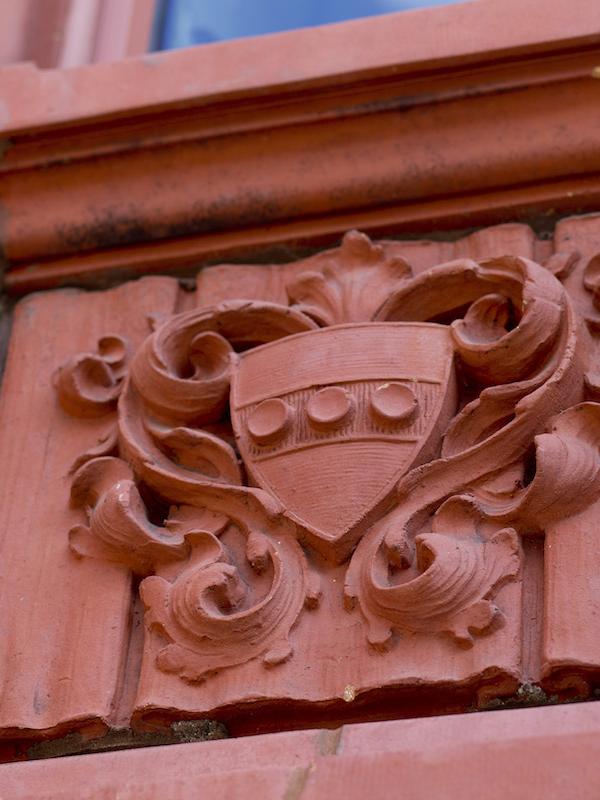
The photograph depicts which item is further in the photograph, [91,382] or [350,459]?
[91,382]

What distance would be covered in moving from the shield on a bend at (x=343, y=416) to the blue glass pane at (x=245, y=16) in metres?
0.94

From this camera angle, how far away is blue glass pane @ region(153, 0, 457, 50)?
102 inches

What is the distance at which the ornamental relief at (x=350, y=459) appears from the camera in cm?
163

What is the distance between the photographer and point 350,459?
1.68 metres

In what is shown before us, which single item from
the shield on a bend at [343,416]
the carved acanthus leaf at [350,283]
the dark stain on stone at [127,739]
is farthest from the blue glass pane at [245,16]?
the dark stain on stone at [127,739]

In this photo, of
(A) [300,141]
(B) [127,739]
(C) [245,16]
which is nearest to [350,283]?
(A) [300,141]

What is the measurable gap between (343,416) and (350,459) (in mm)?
41

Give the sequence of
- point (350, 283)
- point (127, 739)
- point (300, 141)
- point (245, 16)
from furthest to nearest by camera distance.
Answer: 1. point (245, 16)
2. point (300, 141)
3. point (350, 283)
4. point (127, 739)

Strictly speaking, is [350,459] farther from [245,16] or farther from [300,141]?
[245,16]

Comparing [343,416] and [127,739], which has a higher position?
[343,416]

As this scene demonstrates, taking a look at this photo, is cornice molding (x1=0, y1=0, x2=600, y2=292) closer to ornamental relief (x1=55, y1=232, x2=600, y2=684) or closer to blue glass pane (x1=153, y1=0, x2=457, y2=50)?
ornamental relief (x1=55, y1=232, x2=600, y2=684)

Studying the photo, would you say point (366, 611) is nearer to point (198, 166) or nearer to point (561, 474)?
point (561, 474)

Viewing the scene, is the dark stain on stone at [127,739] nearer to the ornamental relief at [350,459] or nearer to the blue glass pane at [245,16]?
the ornamental relief at [350,459]

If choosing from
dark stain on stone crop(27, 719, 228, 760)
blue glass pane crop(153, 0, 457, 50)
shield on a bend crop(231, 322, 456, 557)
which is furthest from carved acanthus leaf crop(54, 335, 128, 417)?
blue glass pane crop(153, 0, 457, 50)
